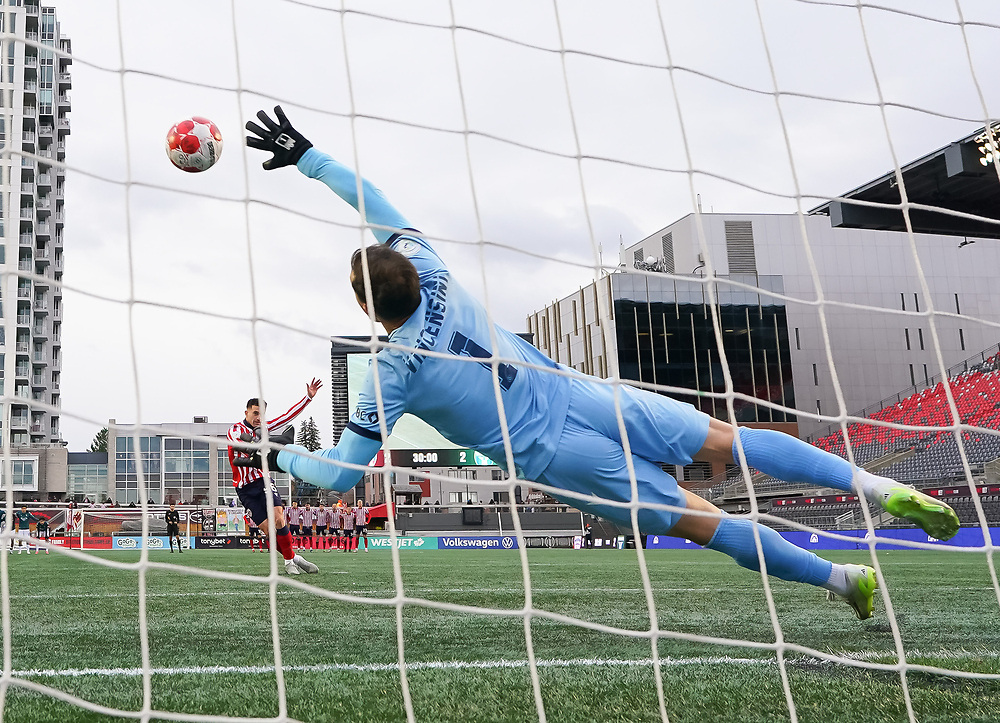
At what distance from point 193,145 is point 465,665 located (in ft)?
8.20

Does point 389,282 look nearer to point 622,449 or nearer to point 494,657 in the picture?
point 622,449

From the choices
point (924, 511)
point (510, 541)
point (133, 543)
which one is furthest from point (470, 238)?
point (510, 541)

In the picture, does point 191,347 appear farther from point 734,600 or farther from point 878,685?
point 734,600

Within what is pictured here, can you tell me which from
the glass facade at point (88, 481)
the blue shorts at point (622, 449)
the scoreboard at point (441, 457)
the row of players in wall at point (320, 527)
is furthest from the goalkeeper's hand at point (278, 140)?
the glass facade at point (88, 481)

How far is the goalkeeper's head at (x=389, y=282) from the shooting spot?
9.44ft

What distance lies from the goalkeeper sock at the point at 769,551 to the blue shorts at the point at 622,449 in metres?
0.17

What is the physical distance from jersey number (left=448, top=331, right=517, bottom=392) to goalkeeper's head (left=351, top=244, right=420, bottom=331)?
0.56 ft

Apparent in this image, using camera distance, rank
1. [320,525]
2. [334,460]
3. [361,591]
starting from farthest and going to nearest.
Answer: [320,525], [361,591], [334,460]

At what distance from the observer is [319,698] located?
2590 mm

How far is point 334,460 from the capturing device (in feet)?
9.32

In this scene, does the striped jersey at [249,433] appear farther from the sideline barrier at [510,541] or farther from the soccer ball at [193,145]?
the sideline barrier at [510,541]

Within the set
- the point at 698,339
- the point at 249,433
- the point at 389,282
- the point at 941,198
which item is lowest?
the point at 249,433

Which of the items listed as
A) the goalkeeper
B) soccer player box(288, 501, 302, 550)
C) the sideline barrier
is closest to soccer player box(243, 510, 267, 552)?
the sideline barrier

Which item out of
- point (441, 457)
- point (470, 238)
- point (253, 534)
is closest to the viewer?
point (470, 238)
